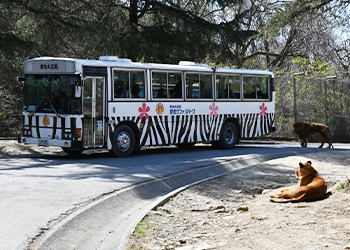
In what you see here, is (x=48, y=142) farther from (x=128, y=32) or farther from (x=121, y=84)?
(x=128, y=32)

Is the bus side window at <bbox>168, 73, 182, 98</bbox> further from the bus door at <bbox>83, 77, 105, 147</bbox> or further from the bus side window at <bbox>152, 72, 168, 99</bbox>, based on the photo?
the bus door at <bbox>83, 77, 105, 147</bbox>

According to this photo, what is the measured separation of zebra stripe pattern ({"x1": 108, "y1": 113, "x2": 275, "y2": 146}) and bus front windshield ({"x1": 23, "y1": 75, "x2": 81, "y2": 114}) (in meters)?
1.42

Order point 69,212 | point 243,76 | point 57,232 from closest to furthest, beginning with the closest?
point 57,232 < point 69,212 < point 243,76

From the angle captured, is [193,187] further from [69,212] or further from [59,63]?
[59,63]

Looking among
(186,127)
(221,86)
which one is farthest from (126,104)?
(221,86)

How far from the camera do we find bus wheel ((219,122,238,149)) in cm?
2139

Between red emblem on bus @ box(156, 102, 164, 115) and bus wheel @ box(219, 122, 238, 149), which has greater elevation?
red emblem on bus @ box(156, 102, 164, 115)

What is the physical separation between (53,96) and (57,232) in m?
10.2

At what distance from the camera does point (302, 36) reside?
35.5 m

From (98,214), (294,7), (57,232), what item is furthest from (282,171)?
(57,232)

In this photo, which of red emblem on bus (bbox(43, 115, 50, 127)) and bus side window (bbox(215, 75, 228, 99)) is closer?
red emblem on bus (bbox(43, 115, 50, 127))

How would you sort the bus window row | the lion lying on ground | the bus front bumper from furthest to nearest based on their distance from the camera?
1. the lion lying on ground
2. the bus window row
3. the bus front bumper

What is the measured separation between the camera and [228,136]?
71.6 feet

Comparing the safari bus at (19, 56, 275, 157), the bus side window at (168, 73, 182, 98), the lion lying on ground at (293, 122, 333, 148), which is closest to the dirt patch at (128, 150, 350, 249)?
the safari bus at (19, 56, 275, 157)
